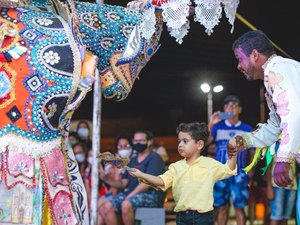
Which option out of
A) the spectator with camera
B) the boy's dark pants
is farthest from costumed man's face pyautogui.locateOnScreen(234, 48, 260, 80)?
Answer: the spectator with camera

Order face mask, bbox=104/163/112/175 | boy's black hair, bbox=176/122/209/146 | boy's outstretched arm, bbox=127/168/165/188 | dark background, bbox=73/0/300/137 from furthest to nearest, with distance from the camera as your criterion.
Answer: dark background, bbox=73/0/300/137 < face mask, bbox=104/163/112/175 < boy's black hair, bbox=176/122/209/146 < boy's outstretched arm, bbox=127/168/165/188

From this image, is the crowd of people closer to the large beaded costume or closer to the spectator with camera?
the spectator with camera

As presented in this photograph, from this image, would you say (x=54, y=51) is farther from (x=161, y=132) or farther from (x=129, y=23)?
(x=161, y=132)

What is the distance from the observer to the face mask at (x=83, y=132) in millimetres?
8539

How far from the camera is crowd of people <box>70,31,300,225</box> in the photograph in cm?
283

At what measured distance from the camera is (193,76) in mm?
11258

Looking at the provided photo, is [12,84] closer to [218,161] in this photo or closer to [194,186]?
[194,186]

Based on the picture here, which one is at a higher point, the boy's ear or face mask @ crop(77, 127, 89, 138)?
face mask @ crop(77, 127, 89, 138)

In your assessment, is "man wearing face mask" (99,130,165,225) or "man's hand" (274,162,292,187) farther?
"man wearing face mask" (99,130,165,225)

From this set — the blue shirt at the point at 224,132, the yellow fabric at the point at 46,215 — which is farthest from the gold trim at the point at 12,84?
the blue shirt at the point at 224,132

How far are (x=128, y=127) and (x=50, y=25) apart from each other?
10.6 metres

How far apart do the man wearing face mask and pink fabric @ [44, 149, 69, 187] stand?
3.73 meters

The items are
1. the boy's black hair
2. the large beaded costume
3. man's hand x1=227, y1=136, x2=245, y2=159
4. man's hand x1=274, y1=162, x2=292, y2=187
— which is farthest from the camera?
the boy's black hair

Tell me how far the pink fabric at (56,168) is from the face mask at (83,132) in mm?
5797
